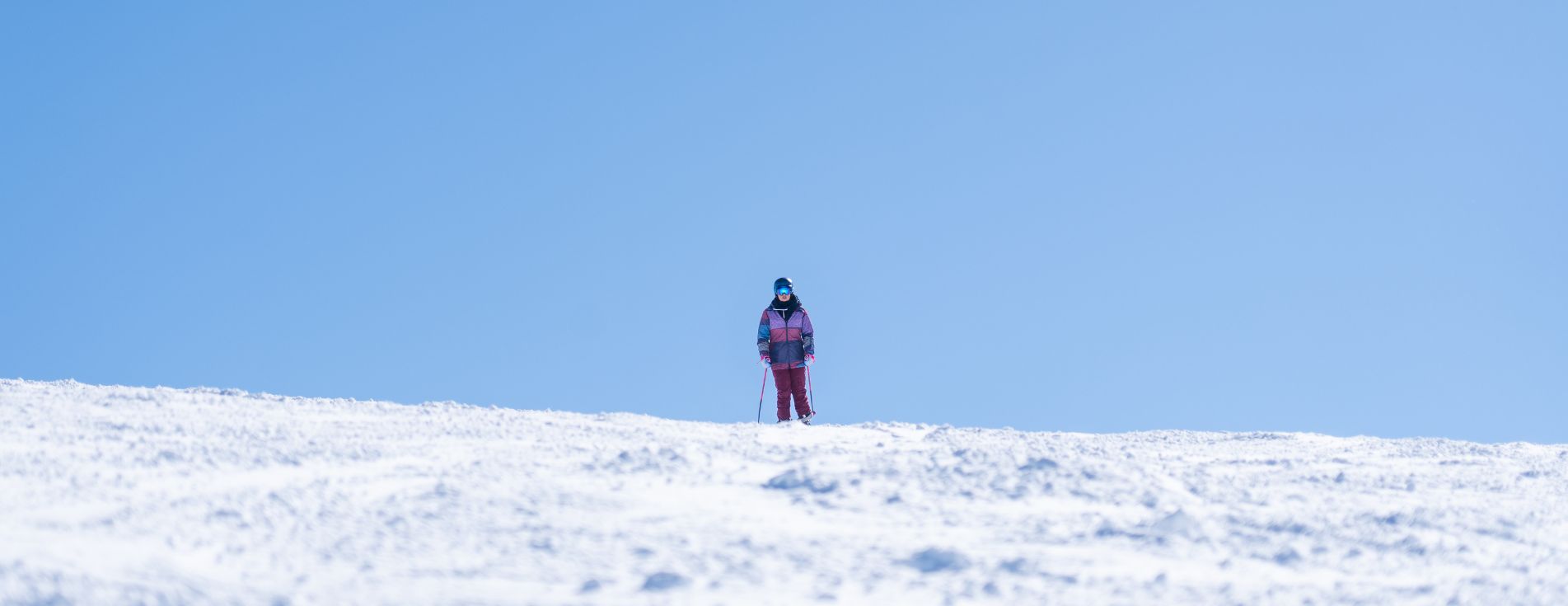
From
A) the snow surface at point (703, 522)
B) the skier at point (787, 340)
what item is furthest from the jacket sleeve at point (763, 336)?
the snow surface at point (703, 522)

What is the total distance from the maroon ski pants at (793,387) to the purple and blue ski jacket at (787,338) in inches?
4.0

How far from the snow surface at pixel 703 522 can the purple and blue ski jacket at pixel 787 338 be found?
5.19 m

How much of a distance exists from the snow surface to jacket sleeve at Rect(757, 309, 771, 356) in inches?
205

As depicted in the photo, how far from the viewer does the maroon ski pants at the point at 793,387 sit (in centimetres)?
1369

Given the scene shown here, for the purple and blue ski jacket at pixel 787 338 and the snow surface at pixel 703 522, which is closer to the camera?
the snow surface at pixel 703 522

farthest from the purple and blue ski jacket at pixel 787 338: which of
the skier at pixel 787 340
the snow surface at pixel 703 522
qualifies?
the snow surface at pixel 703 522

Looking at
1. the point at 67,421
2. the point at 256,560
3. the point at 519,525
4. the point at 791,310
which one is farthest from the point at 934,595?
the point at 791,310

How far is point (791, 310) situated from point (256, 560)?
8939mm

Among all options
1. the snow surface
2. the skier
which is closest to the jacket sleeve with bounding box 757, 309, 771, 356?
the skier

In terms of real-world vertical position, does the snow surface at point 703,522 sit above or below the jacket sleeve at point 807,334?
below

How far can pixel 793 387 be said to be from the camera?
1370cm

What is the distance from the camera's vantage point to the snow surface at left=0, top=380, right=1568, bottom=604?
4832mm

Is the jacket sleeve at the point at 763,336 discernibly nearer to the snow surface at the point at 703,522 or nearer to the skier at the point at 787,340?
the skier at the point at 787,340

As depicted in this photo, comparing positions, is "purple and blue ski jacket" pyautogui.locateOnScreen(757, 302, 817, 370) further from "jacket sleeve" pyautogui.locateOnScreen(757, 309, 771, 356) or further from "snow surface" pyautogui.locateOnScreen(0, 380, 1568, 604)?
"snow surface" pyautogui.locateOnScreen(0, 380, 1568, 604)
